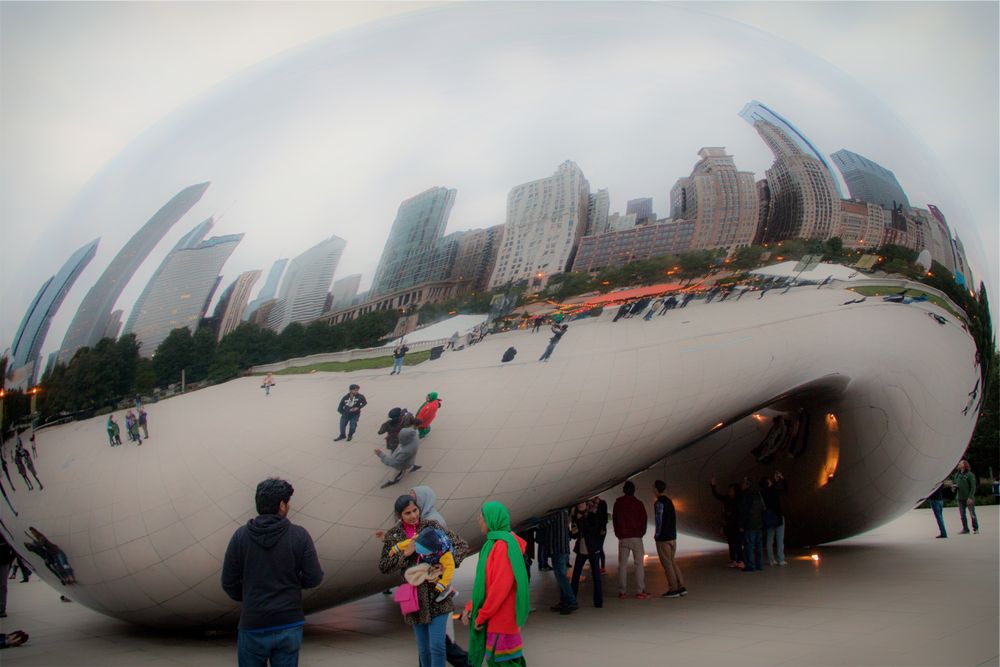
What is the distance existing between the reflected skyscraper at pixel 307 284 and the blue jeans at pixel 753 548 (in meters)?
5.72

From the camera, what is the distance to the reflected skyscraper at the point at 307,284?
4559 millimetres

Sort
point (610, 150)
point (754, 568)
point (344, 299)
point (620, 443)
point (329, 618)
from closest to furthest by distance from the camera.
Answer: point (344, 299) → point (610, 150) → point (620, 443) → point (329, 618) → point (754, 568)

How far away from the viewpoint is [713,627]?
18.9 feet

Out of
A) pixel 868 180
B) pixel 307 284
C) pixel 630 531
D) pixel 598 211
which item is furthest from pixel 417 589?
pixel 868 180

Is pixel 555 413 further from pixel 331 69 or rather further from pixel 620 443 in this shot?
pixel 331 69

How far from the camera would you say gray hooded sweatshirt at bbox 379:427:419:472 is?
15.2 feet

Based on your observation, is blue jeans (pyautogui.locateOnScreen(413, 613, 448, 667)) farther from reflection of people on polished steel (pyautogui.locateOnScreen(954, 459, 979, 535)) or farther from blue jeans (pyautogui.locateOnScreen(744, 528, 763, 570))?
reflection of people on polished steel (pyautogui.locateOnScreen(954, 459, 979, 535))

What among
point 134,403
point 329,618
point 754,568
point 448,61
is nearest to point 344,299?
point 134,403

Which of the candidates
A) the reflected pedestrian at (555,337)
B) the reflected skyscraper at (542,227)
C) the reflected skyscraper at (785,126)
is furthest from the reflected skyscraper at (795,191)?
the reflected pedestrian at (555,337)

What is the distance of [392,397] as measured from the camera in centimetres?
455

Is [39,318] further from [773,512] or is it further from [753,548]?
[773,512]

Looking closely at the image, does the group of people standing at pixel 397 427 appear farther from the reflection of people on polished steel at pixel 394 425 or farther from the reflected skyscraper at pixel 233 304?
the reflected skyscraper at pixel 233 304

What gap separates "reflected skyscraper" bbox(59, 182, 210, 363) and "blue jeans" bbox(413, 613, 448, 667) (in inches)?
101

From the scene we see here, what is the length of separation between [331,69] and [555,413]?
262 cm
